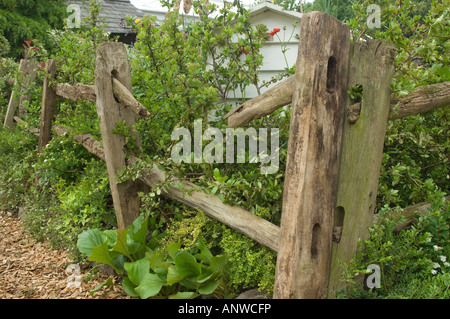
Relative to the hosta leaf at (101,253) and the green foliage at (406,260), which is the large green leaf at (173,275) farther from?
the green foliage at (406,260)

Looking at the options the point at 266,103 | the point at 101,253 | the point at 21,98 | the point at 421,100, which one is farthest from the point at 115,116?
the point at 21,98

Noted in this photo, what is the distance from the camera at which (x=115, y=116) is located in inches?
140

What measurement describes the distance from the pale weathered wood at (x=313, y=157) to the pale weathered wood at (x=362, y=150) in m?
0.05

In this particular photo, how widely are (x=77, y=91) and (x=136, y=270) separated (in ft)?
7.08

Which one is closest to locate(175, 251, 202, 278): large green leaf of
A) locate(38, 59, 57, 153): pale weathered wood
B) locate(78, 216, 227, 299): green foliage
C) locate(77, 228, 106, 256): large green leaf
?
locate(78, 216, 227, 299): green foliage

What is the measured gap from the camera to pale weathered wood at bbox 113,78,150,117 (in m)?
3.04

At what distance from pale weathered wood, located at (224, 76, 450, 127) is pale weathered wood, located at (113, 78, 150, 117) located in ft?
2.53

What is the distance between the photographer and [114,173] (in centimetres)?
361

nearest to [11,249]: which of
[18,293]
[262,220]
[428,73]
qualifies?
[18,293]

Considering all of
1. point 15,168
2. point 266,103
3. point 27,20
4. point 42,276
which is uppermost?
point 27,20

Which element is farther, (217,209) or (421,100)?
(217,209)

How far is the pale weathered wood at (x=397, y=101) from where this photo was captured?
241 centimetres

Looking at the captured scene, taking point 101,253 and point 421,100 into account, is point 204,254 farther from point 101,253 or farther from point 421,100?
point 421,100

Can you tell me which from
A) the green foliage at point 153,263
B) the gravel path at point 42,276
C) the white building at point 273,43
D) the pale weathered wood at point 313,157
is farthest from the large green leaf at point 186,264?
the white building at point 273,43
